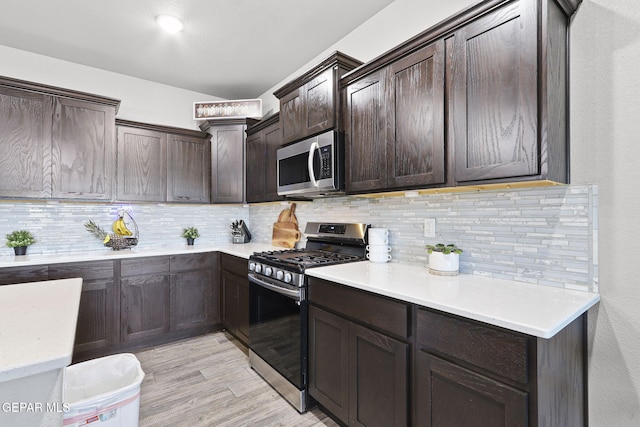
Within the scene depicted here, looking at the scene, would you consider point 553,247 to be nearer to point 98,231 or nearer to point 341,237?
point 341,237

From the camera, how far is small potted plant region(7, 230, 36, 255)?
264 centimetres

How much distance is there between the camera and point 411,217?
2.04 m

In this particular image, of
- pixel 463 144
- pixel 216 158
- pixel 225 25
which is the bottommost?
pixel 463 144

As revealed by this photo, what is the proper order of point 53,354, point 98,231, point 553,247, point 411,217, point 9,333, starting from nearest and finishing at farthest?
point 53,354 → point 9,333 → point 553,247 → point 411,217 → point 98,231

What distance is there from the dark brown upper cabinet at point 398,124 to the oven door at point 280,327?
33.8 inches

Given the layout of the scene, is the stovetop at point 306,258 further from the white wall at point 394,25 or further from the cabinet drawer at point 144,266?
the white wall at point 394,25

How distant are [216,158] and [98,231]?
1374mm

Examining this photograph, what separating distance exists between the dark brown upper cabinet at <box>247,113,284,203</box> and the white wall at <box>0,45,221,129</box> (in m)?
0.94

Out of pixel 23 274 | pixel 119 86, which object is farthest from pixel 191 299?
pixel 119 86

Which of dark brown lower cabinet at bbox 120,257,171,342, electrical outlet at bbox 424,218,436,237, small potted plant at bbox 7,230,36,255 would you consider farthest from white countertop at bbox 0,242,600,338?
small potted plant at bbox 7,230,36,255

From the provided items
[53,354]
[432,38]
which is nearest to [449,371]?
[53,354]

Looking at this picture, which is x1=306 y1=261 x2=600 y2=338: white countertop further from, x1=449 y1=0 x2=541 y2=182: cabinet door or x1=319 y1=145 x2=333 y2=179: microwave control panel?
x1=319 y1=145 x2=333 y2=179: microwave control panel

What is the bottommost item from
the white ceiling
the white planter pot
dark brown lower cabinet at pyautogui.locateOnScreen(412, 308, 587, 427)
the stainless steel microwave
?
dark brown lower cabinet at pyautogui.locateOnScreen(412, 308, 587, 427)

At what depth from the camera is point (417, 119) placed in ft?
5.44
